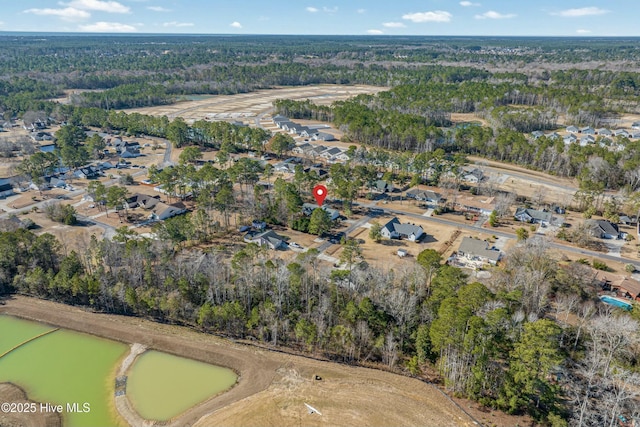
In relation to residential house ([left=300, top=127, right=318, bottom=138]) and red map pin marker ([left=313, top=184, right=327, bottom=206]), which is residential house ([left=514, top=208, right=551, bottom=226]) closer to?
red map pin marker ([left=313, top=184, right=327, bottom=206])

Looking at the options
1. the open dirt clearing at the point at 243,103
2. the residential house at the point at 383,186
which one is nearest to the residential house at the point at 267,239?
the residential house at the point at 383,186

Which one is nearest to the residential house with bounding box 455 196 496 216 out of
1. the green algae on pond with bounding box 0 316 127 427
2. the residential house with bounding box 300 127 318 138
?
the residential house with bounding box 300 127 318 138

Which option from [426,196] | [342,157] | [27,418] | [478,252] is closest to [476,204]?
[426,196]

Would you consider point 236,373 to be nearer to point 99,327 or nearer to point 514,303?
point 99,327

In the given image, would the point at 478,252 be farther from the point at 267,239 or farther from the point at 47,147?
the point at 47,147

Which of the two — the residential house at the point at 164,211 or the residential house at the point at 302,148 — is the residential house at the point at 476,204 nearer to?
the residential house at the point at 302,148
